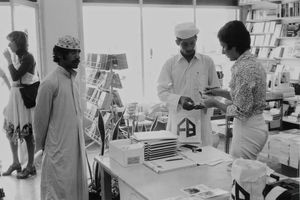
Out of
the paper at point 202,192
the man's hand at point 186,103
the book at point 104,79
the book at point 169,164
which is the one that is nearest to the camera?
the paper at point 202,192

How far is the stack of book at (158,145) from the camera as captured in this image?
231 centimetres

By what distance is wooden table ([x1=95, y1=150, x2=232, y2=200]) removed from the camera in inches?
72.4

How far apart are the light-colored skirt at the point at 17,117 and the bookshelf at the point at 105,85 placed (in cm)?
Answer: 88

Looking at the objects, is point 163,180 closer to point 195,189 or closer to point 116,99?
point 195,189

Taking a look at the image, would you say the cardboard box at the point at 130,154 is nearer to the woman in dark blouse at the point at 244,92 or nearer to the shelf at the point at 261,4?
the woman in dark blouse at the point at 244,92

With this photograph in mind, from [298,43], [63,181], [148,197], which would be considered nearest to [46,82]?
[63,181]

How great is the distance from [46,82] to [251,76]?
1.43m

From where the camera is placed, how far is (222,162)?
2258 mm

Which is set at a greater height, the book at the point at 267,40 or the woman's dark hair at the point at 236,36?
the book at the point at 267,40

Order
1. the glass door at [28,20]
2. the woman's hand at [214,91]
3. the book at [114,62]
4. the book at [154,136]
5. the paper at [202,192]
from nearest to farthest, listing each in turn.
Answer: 1. the paper at [202,192]
2. the book at [154,136]
3. the woman's hand at [214,91]
4. the glass door at [28,20]
5. the book at [114,62]

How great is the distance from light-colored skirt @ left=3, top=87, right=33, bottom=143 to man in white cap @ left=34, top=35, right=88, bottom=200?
1683mm

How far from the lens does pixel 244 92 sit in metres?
2.17

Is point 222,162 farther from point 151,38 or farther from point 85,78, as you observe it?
point 151,38

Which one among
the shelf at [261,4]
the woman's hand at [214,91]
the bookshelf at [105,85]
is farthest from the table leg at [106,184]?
the shelf at [261,4]
